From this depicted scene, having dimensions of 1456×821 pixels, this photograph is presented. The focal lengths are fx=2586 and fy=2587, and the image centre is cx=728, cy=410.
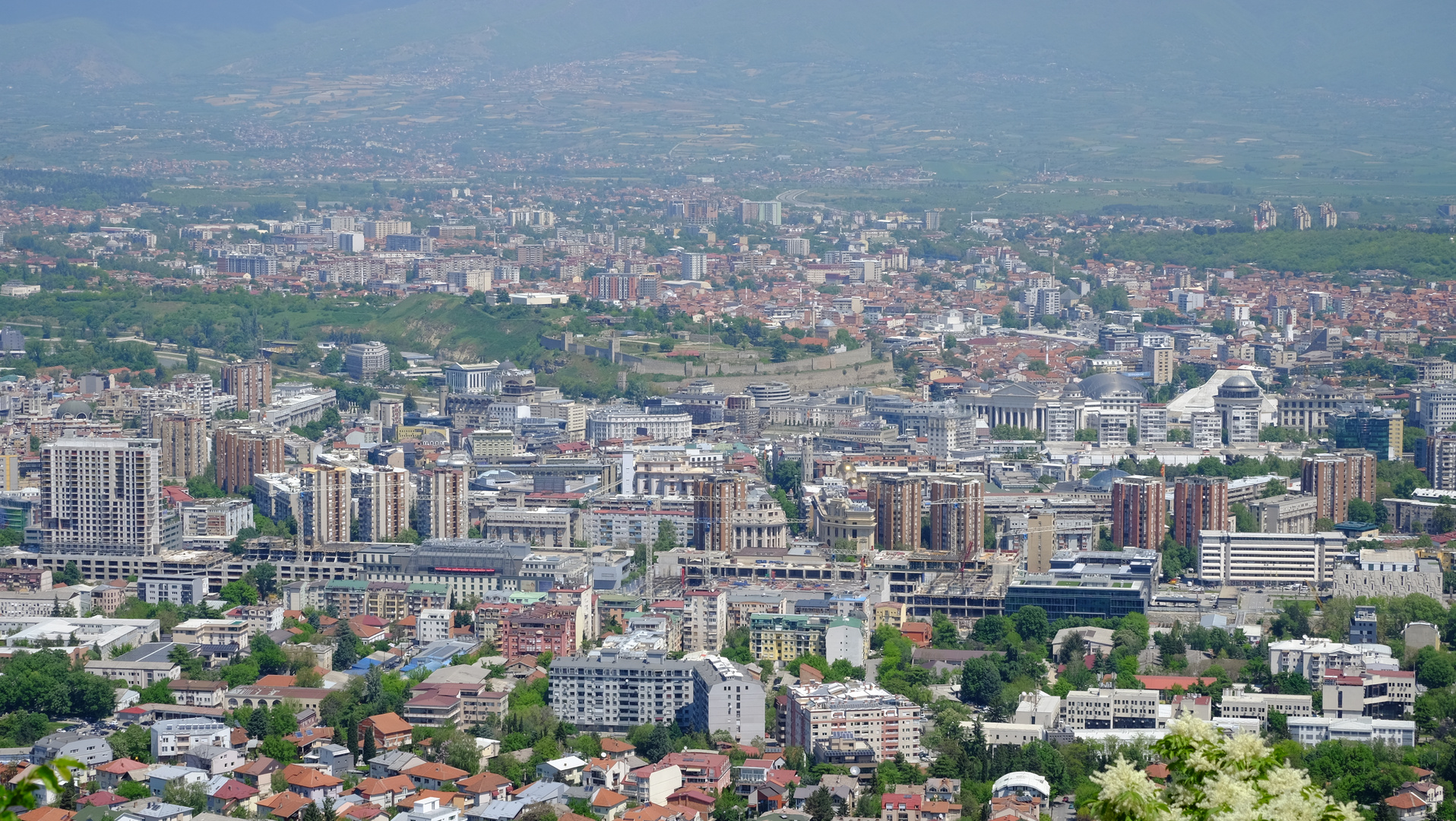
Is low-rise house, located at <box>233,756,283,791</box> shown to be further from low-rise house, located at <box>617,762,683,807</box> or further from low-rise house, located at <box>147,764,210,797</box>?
low-rise house, located at <box>617,762,683,807</box>

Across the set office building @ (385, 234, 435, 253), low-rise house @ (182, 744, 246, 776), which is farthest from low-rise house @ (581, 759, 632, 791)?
office building @ (385, 234, 435, 253)

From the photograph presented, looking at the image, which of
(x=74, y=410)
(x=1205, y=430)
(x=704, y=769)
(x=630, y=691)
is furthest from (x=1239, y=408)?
(x=704, y=769)

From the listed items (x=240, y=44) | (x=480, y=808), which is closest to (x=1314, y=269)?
(x=480, y=808)

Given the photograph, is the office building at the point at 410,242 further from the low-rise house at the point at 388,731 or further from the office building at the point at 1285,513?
the low-rise house at the point at 388,731

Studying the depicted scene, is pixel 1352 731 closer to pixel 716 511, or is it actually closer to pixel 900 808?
pixel 900 808

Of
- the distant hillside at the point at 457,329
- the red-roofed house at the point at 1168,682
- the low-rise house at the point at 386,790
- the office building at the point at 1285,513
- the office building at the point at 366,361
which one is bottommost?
the low-rise house at the point at 386,790

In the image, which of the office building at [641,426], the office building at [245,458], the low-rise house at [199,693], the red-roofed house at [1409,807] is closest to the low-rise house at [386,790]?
the low-rise house at [199,693]
